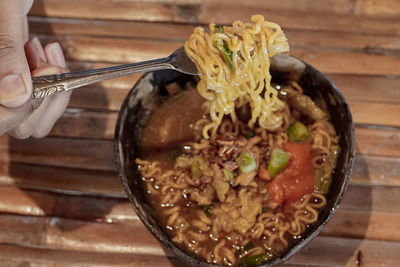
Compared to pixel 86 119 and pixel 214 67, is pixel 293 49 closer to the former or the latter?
pixel 214 67

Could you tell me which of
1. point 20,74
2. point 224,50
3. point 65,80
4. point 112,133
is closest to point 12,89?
point 20,74

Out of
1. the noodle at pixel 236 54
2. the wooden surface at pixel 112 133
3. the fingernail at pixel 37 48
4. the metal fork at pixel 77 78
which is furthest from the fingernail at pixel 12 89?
the wooden surface at pixel 112 133

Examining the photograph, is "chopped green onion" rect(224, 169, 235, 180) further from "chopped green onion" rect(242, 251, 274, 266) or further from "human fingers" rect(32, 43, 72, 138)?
"human fingers" rect(32, 43, 72, 138)

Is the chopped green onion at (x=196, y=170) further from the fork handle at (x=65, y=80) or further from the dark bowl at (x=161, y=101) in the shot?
the fork handle at (x=65, y=80)

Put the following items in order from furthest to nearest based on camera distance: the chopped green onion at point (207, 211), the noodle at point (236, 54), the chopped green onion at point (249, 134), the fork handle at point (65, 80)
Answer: the chopped green onion at point (249, 134) → the chopped green onion at point (207, 211) → the noodle at point (236, 54) → the fork handle at point (65, 80)

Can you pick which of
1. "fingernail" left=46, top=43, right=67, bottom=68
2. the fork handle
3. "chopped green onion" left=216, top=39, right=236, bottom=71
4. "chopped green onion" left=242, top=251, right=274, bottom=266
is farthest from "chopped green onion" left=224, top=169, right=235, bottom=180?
"fingernail" left=46, top=43, right=67, bottom=68

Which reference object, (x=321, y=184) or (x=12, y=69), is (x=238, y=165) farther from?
(x=12, y=69)
